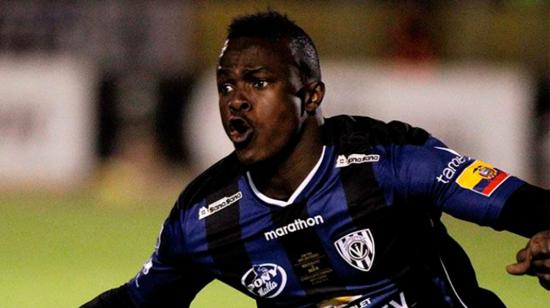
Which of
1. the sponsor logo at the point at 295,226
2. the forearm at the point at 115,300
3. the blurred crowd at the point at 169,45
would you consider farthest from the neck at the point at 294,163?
the blurred crowd at the point at 169,45

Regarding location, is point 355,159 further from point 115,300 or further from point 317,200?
point 115,300

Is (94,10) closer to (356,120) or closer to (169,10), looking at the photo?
(169,10)

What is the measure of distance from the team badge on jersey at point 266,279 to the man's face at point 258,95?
422 millimetres

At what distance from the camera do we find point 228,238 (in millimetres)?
4590

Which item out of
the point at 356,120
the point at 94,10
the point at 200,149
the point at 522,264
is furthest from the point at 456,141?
the point at 522,264

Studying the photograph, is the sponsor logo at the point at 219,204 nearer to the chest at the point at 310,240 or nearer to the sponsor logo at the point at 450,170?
the chest at the point at 310,240

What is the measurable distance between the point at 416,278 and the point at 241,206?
69 centimetres

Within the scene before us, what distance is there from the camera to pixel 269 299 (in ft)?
15.0

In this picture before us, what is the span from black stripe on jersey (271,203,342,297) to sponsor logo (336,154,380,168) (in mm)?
201

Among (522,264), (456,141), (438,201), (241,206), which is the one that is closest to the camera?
(522,264)

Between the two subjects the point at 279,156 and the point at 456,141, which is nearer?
the point at 279,156

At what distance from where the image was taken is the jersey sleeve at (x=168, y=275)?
Result: 15.3 ft

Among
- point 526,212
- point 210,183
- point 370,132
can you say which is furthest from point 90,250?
point 526,212

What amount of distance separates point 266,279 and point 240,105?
69cm
